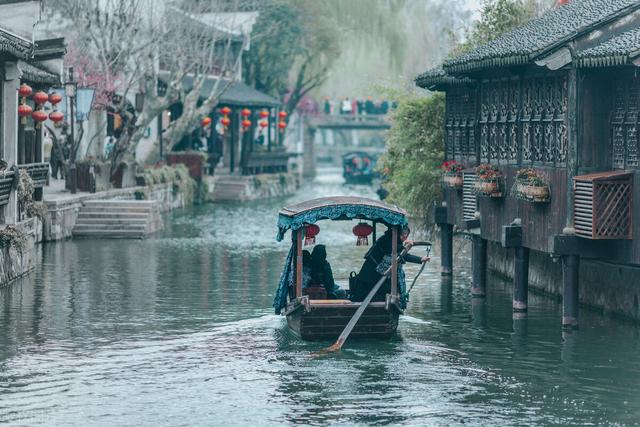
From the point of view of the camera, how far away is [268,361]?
1962 cm

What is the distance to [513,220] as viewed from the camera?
23781 mm

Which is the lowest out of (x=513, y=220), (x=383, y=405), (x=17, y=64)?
(x=383, y=405)

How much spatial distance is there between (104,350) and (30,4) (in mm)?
12921

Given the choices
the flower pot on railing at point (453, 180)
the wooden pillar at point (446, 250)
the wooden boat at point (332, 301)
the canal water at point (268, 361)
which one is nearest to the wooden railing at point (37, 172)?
the canal water at point (268, 361)

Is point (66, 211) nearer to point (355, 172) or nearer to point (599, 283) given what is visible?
point (599, 283)

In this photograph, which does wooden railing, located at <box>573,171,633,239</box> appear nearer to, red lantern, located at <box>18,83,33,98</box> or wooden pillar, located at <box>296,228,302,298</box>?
wooden pillar, located at <box>296,228,302,298</box>

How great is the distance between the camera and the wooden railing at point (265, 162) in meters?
67.1

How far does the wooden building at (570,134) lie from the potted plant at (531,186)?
0.37 feet

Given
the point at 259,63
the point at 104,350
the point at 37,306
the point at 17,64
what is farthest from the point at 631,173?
the point at 259,63

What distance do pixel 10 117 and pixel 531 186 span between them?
514 inches

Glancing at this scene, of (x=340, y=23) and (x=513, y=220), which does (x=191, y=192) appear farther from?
(x=513, y=220)

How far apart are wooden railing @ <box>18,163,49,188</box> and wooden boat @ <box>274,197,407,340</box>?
523 inches

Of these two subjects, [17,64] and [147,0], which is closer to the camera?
[17,64]

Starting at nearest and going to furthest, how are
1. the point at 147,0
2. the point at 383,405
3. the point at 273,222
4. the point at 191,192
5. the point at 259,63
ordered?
the point at 383,405 → the point at 273,222 → the point at 147,0 → the point at 191,192 → the point at 259,63
